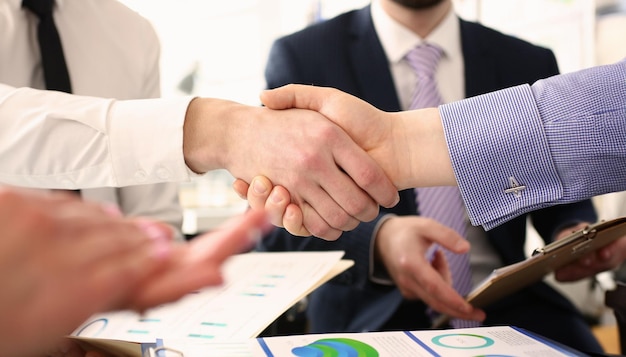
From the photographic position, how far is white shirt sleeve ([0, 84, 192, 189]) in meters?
0.73

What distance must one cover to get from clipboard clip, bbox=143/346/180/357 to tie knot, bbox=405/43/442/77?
799 mm

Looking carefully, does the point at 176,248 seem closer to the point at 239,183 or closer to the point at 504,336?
the point at 504,336

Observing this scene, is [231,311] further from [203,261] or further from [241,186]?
[203,261]

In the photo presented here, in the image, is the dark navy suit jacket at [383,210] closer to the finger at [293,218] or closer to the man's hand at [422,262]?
the man's hand at [422,262]

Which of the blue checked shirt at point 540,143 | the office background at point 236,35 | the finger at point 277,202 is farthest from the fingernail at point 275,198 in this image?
the office background at point 236,35

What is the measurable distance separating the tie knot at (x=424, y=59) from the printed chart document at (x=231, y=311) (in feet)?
1.58

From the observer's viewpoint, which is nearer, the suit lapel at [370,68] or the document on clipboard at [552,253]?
the document on clipboard at [552,253]

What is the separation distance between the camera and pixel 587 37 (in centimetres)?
189

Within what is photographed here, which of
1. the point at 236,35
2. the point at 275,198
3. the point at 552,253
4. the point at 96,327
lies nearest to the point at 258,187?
the point at 275,198

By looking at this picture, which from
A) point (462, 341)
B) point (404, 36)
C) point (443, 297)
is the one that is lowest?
point (443, 297)

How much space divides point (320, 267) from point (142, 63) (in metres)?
0.68

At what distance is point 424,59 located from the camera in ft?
3.69

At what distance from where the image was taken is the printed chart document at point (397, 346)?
1.45 ft

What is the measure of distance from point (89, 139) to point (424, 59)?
649 millimetres
